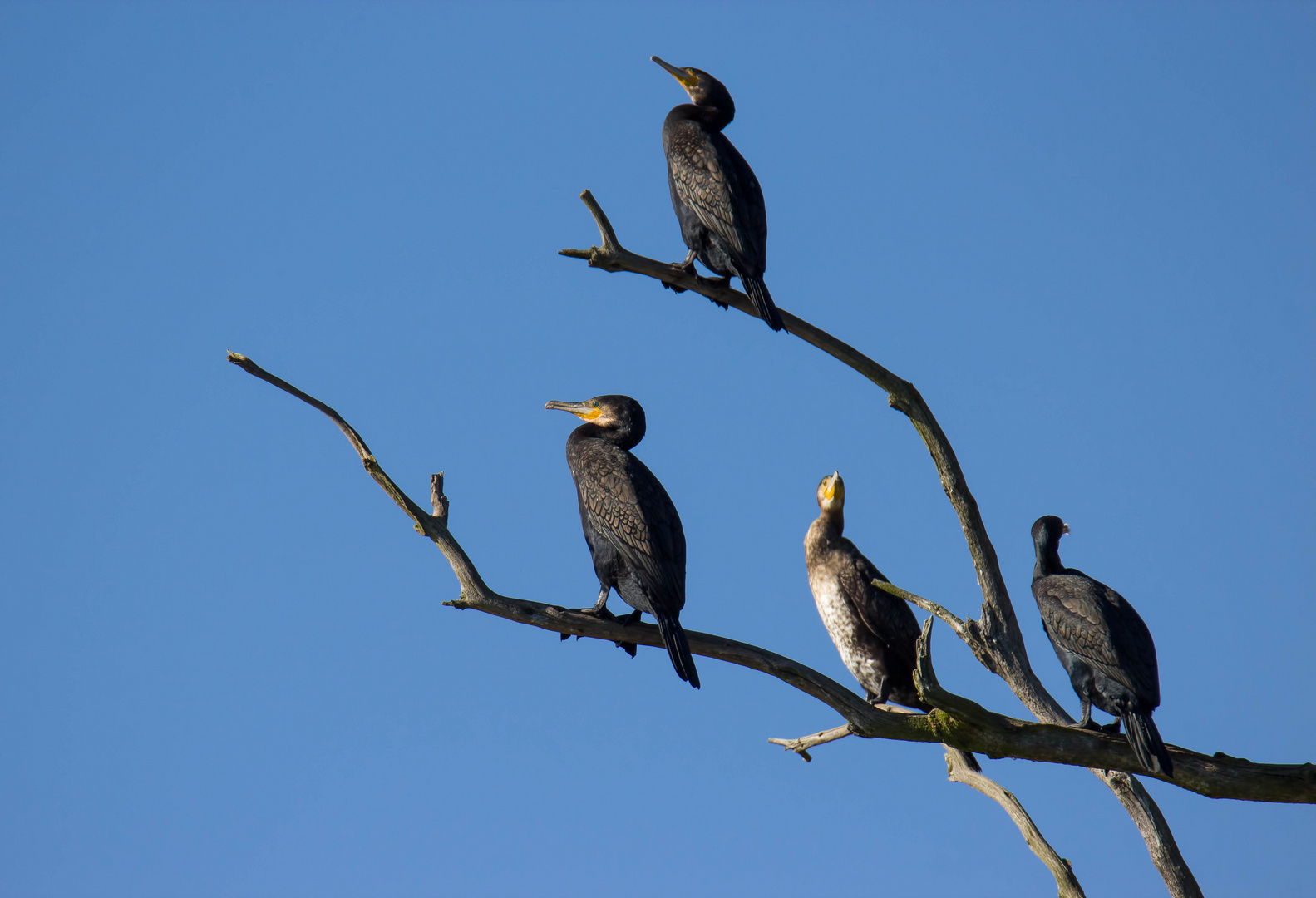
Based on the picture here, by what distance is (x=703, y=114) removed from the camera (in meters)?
8.63

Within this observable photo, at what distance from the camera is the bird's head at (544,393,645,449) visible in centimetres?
766

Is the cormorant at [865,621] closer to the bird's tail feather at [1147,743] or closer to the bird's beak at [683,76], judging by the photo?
the bird's tail feather at [1147,743]

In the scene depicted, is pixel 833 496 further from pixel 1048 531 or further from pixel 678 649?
pixel 678 649

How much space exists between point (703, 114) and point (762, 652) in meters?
4.01

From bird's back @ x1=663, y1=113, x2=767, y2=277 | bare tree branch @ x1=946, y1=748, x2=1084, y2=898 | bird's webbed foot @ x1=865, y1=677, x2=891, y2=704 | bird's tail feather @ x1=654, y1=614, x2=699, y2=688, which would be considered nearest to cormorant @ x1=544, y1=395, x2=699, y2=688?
bird's tail feather @ x1=654, y1=614, x2=699, y2=688

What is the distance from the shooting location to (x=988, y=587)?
8.21m

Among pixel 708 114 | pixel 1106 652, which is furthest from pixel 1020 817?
pixel 708 114

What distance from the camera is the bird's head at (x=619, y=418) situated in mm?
7656

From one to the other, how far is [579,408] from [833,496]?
2000 millimetres

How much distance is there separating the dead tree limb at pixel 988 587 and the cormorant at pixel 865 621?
0.54 m

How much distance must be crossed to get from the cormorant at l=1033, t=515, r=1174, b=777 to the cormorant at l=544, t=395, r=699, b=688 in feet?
7.68

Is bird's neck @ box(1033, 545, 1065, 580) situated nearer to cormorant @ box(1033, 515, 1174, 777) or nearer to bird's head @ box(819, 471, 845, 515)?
cormorant @ box(1033, 515, 1174, 777)

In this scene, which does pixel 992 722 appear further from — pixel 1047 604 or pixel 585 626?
pixel 585 626

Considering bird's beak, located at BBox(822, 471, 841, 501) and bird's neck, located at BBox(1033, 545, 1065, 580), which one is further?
bird's beak, located at BBox(822, 471, 841, 501)
